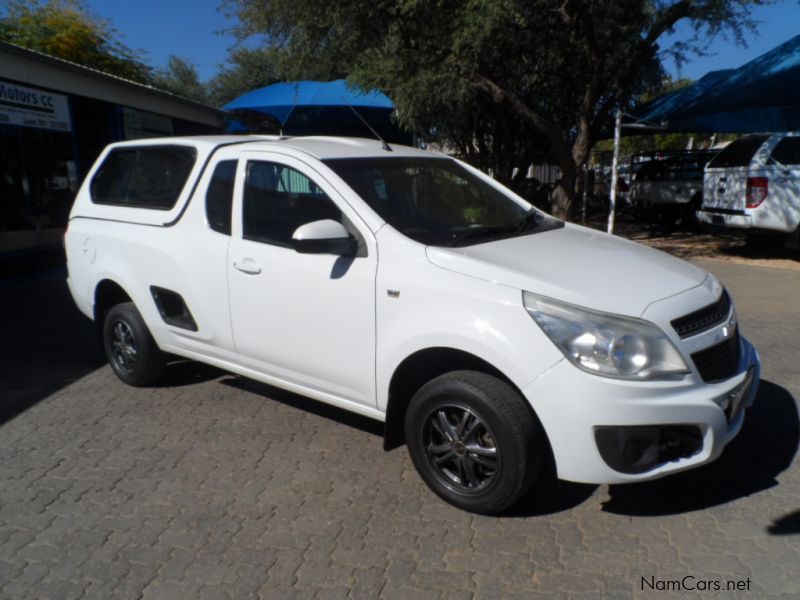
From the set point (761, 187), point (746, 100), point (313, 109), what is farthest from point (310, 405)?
point (746, 100)

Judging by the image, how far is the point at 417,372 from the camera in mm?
3510

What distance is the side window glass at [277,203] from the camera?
3955mm

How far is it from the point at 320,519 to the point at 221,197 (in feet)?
7.15

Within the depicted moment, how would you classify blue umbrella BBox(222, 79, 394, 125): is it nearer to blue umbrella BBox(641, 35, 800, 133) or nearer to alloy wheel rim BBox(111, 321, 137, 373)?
blue umbrella BBox(641, 35, 800, 133)

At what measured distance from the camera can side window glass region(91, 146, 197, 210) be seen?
4.66m

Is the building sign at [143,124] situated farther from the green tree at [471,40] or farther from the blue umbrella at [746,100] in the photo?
the blue umbrella at [746,100]

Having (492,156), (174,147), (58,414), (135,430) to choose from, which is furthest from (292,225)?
(492,156)

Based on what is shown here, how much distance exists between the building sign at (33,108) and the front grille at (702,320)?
999 cm

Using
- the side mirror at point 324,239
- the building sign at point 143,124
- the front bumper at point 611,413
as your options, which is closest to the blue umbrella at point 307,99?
the building sign at point 143,124

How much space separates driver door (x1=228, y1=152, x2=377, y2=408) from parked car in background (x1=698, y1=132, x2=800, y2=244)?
27.9 feet

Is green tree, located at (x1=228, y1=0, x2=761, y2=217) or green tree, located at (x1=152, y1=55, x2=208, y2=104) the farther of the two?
green tree, located at (x1=152, y1=55, x2=208, y2=104)

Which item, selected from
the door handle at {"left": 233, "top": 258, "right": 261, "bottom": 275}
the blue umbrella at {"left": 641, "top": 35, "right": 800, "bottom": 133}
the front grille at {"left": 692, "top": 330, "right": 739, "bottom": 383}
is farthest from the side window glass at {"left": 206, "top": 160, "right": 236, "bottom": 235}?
the blue umbrella at {"left": 641, "top": 35, "right": 800, "bottom": 133}

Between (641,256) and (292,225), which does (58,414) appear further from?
Result: (641,256)

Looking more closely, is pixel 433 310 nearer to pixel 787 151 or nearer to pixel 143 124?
pixel 787 151
